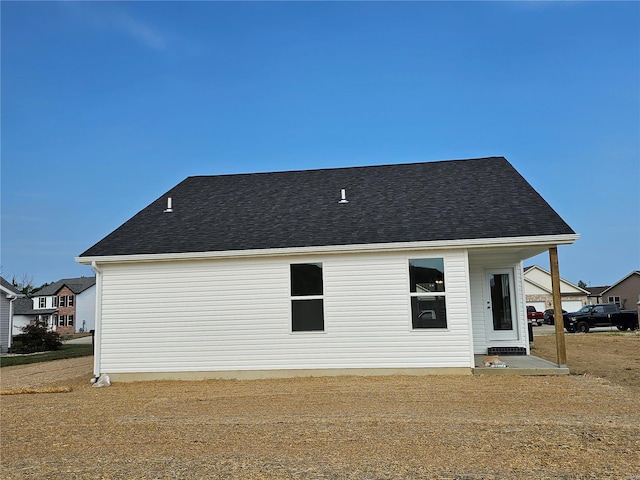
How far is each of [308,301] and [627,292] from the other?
4605cm

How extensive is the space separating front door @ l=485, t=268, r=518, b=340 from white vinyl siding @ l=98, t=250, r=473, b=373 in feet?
9.45

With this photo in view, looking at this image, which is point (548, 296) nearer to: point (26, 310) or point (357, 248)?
point (357, 248)

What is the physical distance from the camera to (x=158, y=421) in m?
7.75

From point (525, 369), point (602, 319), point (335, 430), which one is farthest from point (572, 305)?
point (335, 430)

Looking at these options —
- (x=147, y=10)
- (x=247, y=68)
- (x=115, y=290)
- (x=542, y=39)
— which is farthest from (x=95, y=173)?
(x=542, y=39)

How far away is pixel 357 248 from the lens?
11.5 metres

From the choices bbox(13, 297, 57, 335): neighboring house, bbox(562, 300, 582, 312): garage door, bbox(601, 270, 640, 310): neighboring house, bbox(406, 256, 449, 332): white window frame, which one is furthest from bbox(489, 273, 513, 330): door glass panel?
bbox(13, 297, 57, 335): neighboring house

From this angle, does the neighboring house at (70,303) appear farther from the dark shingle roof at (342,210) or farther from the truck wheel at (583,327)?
the dark shingle roof at (342,210)

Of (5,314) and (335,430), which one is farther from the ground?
(5,314)

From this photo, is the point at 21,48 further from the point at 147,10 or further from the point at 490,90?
the point at 490,90

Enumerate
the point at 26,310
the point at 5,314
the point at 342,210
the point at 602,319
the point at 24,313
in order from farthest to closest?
the point at 26,310, the point at 24,313, the point at 602,319, the point at 5,314, the point at 342,210

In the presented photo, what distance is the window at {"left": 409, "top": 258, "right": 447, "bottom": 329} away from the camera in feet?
37.5

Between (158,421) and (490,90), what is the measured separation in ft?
67.4

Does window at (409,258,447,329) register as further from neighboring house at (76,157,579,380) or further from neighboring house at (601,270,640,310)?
neighboring house at (601,270,640,310)
